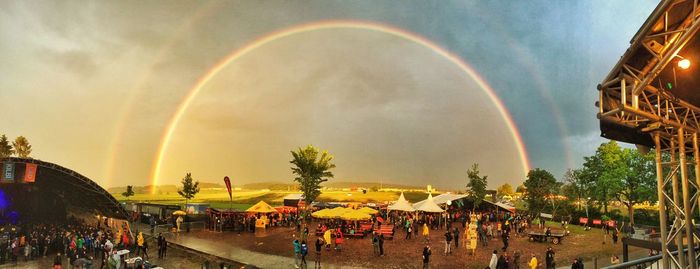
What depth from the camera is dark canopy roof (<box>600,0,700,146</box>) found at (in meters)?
8.22

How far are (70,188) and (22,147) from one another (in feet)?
253

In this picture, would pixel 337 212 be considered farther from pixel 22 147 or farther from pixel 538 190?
pixel 22 147

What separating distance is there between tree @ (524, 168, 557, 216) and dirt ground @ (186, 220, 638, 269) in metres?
19.2

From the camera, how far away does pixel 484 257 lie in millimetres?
24750

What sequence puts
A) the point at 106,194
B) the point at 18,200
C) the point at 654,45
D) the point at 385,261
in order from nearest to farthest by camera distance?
the point at 654,45, the point at 385,261, the point at 106,194, the point at 18,200

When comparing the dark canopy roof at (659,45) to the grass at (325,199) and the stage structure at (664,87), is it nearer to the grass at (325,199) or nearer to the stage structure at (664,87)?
the stage structure at (664,87)

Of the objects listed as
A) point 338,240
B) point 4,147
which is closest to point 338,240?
point 338,240

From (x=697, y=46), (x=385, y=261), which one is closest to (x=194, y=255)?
(x=385, y=261)

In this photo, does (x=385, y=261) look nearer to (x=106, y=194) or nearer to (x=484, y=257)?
(x=484, y=257)

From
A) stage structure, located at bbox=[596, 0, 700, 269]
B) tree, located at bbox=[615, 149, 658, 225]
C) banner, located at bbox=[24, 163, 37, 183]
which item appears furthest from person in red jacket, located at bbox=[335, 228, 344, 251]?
tree, located at bbox=[615, 149, 658, 225]

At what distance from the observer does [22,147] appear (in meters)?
93.6

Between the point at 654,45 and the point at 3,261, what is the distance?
3320 cm

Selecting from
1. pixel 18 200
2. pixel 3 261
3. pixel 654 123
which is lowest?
pixel 3 261

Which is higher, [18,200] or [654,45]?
[654,45]
